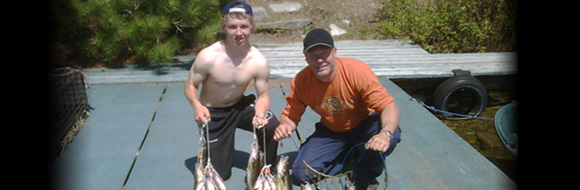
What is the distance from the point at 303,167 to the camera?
317cm

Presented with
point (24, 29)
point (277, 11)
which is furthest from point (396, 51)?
point (24, 29)

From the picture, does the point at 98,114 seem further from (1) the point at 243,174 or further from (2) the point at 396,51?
(2) the point at 396,51

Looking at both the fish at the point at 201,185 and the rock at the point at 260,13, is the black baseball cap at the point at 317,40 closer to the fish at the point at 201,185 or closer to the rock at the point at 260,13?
the fish at the point at 201,185

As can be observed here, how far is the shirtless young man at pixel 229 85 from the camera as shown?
9.54 feet

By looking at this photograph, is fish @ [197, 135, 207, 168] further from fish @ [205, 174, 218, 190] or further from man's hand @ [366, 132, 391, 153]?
man's hand @ [366, 132, 391, 153]

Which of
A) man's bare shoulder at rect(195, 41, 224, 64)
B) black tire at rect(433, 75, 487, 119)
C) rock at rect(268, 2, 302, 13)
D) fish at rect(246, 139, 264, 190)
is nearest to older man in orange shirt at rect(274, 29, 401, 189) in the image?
fish at rect(246, 139, 264, 190)

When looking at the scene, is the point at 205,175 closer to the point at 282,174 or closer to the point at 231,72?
the point at 282,174

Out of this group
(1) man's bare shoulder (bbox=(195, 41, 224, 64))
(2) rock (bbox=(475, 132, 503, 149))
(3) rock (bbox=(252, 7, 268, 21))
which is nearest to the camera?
(1) man's bare shoulder (bbox=(195, 41, 224, 64))

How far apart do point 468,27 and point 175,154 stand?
19.8 ft

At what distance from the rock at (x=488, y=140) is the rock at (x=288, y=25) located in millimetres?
4213

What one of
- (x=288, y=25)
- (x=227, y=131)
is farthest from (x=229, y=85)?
(x=288, y=25)

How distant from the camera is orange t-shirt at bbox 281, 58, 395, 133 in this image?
2.95m

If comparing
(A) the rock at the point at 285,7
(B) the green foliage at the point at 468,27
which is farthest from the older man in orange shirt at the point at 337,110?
(A) the rock at the point at 285,7

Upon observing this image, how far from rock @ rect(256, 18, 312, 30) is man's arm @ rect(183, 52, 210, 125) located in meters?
5.82
